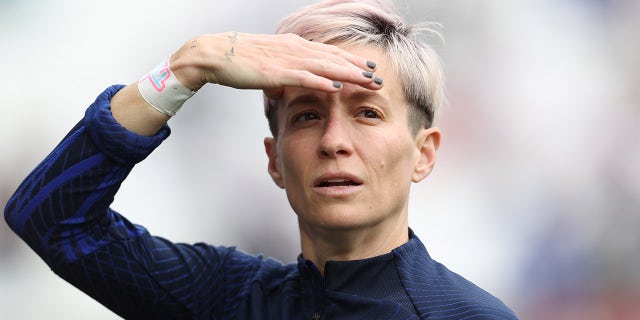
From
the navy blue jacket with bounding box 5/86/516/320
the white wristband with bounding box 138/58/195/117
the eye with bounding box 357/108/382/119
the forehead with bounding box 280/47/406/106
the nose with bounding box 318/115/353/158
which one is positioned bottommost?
the navy blue jacket with bounding box 5/86/516/320

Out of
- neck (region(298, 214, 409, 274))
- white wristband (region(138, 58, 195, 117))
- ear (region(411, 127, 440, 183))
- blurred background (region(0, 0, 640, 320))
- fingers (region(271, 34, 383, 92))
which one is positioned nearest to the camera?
fingers (region(271, 34, 383, 92))

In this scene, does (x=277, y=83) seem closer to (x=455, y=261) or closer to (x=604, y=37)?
(x=455, y=261)

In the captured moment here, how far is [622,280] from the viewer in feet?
15.1

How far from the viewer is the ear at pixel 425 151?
7.75 feet

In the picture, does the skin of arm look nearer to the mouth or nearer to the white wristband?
the white wristband

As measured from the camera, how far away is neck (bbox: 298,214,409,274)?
7.22ft

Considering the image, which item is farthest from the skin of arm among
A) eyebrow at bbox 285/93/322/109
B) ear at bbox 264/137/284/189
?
ear at bbox 264/137/284/189

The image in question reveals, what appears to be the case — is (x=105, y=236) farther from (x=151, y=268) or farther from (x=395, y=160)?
(x=395, y=160)

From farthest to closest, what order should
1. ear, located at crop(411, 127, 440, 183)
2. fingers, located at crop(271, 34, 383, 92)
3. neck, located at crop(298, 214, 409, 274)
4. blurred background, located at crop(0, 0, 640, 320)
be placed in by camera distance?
blurred background, located at crop(0, 0, 640, 320) → ear, located at crop(411, 127, 440, 183) → neck, located at crop(298, 214, 409, 274) → fingers, located at crop(271, 34, 383, 92)

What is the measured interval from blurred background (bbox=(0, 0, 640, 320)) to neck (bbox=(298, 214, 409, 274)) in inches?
80.9

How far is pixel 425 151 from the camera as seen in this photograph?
2.40 metres

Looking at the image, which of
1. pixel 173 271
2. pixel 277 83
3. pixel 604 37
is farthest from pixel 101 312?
pixel 604 37

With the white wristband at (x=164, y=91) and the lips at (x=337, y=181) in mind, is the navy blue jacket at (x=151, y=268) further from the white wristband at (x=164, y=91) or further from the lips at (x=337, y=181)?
the lips at (x=337, y=181)

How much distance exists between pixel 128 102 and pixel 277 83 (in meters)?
0.37
